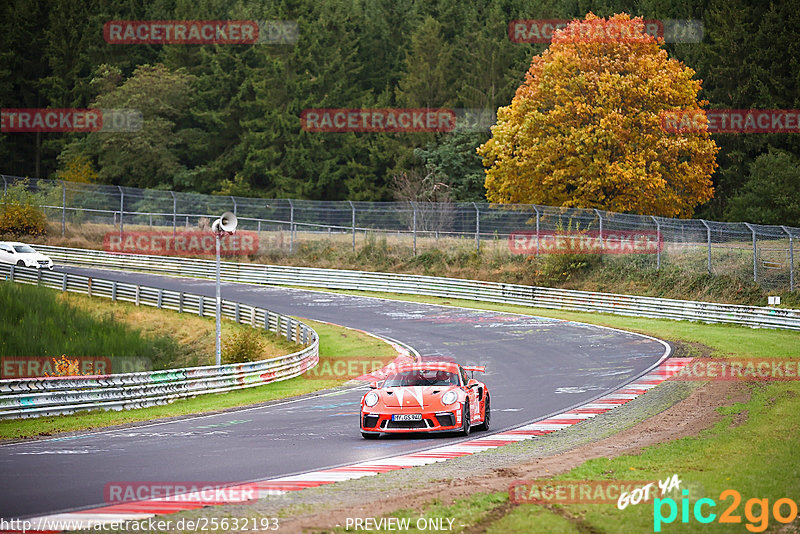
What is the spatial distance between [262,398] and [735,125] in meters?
46.3

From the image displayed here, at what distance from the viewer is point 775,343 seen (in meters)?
30.9

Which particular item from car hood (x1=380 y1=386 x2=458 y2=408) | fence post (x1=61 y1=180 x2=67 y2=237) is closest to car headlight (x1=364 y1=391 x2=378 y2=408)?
car hood (x1=380 y1=386 x2=458 y2=408)

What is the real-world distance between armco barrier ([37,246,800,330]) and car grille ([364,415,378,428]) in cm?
2415

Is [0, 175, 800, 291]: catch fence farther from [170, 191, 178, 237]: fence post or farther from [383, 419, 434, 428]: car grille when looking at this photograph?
[383, 419, 434, 428]: car grille

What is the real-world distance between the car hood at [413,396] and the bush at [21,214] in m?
50.0

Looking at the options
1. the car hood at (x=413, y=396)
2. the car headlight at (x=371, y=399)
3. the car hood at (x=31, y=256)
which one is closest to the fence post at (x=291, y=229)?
the car hood at (x=31, y=256)

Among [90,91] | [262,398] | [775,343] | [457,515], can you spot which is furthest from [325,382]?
[90,91]

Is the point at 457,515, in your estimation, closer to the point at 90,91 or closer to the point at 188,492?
the point at 188,492

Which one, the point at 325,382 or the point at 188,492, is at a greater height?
the point at 188,492

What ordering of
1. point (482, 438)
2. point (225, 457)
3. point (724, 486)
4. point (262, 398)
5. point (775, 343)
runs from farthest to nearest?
1. point (775, 343)
2. point (262, 398)
3. point (482, 438)
4. point (225, 457)
5. point (724, 486)

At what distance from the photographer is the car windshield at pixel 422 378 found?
1672cm

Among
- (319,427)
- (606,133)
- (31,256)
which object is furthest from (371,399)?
(31,256)

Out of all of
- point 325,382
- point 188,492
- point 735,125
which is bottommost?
point 325,382

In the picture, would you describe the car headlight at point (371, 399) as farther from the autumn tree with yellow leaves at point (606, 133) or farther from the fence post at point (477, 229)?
the fence post at point (477, 229)
